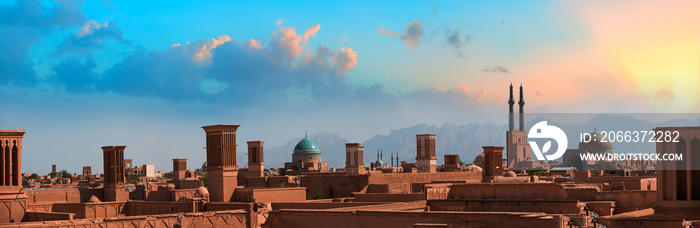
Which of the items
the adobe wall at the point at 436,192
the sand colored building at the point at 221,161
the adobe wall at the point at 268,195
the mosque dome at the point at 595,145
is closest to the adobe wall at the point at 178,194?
the sand colored building at the point at 221,161

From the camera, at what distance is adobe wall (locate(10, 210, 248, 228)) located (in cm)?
2424

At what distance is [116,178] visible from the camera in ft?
131

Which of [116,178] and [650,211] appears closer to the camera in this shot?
[650,211]

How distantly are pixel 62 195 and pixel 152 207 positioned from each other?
629 centimetres

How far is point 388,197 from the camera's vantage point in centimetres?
3284

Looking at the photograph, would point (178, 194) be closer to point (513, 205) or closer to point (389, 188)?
point (389, 188)

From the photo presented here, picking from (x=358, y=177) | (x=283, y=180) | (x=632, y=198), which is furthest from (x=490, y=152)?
(x=632, y=198)

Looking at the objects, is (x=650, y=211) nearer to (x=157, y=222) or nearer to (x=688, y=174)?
(x=688, y=174)

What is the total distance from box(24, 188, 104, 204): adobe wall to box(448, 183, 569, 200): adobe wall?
62.7ft

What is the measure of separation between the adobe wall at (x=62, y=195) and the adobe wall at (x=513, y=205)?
19.0 metres

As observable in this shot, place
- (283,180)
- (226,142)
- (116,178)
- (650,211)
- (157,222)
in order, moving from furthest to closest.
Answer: (283,180)
(116,178)
(226,142)
(157,222)
(650,211)

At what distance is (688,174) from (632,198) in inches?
263

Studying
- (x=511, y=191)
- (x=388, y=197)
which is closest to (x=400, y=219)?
(x=511, y=191)

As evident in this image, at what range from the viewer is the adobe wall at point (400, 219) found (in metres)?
21.0
